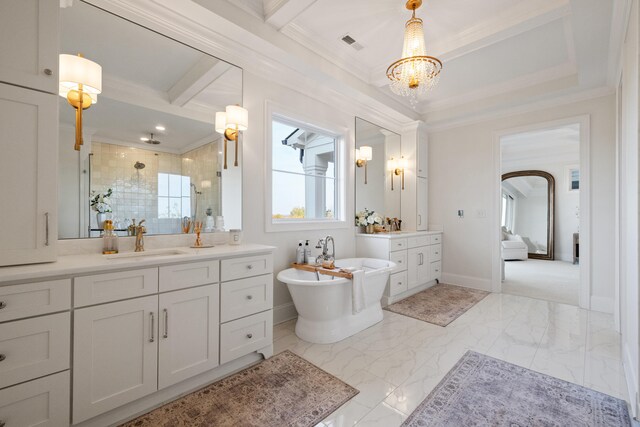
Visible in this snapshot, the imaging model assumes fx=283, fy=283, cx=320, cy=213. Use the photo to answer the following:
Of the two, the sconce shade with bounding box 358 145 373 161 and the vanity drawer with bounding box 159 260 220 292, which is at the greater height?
the sconce shade with bounding box 358 145 373 161

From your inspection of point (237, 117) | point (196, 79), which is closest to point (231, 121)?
point (237, 117)

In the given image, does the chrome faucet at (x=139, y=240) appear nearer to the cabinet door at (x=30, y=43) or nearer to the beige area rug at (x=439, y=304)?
the cabinet door at (x=30, y=43)

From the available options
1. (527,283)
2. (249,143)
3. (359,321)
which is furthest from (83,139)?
(527,283)

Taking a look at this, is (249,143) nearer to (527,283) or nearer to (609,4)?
(609,4)

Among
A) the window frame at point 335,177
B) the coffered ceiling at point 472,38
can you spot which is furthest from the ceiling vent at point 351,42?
the window frame at point 335,177

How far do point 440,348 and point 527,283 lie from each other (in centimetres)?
332

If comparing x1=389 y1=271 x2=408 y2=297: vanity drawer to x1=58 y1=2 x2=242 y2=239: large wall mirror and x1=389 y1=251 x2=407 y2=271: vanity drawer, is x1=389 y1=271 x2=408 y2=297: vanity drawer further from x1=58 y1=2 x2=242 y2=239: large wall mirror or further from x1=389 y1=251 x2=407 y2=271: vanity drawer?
x1=58 y1=2 x2=242 y2=239: large wall mirror

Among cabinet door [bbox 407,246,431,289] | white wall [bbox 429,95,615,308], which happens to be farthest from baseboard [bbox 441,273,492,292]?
cabinet door [bbox 407,246,431,289]

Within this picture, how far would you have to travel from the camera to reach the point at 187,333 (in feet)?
5.89

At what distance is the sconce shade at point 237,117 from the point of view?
→ 2504mm

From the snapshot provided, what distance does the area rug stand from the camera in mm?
1600

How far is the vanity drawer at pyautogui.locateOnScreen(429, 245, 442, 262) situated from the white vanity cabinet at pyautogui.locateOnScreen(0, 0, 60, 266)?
4342 millimetres

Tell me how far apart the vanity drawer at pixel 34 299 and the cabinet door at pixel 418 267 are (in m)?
3.57

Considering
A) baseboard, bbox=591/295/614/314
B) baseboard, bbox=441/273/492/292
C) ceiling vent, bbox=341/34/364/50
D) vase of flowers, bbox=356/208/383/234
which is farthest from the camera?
baseboard, bbox=441/273/492/292
